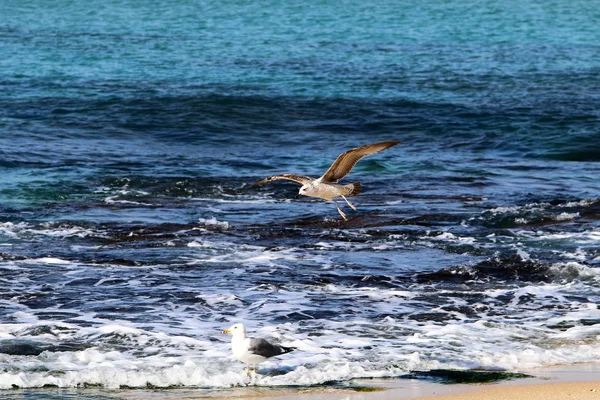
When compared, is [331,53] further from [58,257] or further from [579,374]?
[579,374]

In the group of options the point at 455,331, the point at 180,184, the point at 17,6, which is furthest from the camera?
the point at 17,6

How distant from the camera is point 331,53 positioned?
33.2 metres

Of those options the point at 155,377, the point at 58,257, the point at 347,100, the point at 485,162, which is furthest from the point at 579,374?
the point at 347,100

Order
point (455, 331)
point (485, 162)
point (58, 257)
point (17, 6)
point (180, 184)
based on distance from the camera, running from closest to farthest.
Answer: point (455, 331) → point (58, 257) → point (180, 184) → point (485, 162) → point (17, 6)

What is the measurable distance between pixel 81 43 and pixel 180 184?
18837 millimetres

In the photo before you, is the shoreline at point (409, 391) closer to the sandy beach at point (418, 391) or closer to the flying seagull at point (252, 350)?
the sandy beach at point (418, 391)

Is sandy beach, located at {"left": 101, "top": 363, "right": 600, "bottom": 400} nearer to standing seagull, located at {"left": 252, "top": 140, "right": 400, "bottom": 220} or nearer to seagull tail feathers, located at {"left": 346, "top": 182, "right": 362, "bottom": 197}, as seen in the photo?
standing seagull, located at {"left": 252, "top": 140, "right": 400, "bottom": 220}

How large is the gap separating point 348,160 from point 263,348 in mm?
2489

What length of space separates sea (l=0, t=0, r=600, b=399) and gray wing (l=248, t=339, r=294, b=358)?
8.1 inches

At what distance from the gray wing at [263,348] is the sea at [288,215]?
0.68 ft

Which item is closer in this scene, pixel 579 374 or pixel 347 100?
pixel 579 374

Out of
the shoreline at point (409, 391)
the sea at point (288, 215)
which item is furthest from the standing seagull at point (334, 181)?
the shoreline at point (409, 391)

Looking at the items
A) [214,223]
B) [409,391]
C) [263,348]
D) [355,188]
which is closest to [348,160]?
[355,188]

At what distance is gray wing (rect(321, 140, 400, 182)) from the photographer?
372 inches
